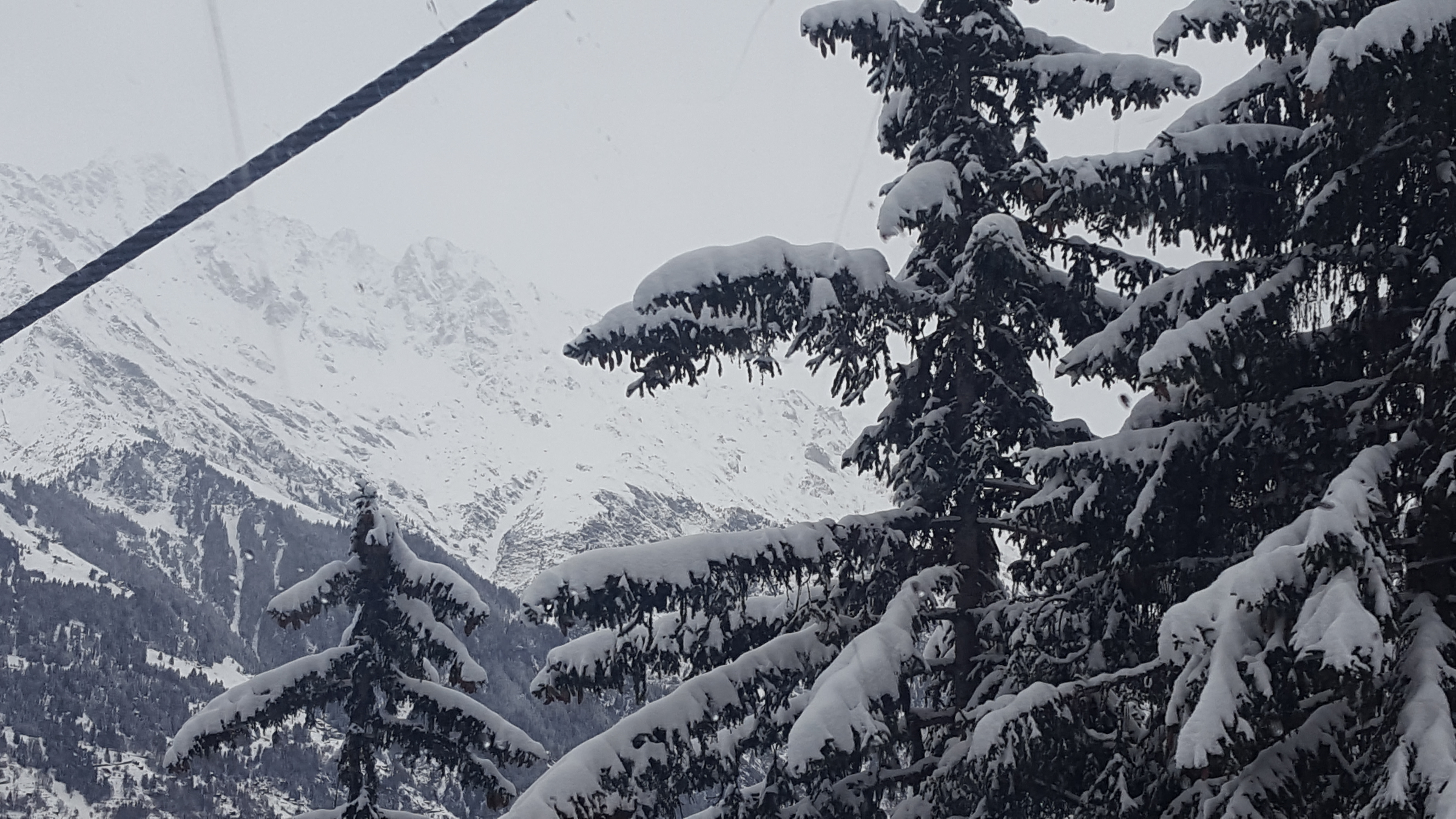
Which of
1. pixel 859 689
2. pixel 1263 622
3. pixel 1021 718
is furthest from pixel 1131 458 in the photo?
pixel 859 689

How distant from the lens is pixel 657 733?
676cm

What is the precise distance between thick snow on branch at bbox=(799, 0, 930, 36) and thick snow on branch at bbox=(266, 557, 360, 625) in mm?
8561

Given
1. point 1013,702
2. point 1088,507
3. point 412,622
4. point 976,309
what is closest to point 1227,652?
point 1013,702

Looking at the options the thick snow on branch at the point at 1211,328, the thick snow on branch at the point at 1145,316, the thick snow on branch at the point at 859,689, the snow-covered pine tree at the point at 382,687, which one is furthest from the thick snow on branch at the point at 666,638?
the snow-covered pine tree at the point at 382,687

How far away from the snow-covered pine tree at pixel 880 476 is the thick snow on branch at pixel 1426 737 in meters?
2.40

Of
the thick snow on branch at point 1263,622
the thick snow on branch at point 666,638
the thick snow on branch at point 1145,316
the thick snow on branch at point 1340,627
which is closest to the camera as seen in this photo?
the thick snow on branch at point 1340,627

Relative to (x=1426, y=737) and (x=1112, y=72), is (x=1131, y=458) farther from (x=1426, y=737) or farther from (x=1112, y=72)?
(x=1112, y=72)

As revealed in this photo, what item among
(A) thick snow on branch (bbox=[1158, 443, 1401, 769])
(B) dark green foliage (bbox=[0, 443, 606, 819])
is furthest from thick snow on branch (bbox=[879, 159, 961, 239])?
(B) dark green foliage (bbox=[0, 443, 606, 819])

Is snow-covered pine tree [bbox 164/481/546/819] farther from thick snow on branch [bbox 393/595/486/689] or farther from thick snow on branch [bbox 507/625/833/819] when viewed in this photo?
thick snow on branch [bbox 507/625/833/819]

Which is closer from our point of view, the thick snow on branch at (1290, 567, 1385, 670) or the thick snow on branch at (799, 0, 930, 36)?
the thick snow on branch at (1290, 567, 1385, 670)

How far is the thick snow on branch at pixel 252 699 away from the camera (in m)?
12.4

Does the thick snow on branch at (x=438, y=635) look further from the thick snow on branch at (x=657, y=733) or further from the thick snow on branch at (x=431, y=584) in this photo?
the thick snow on branch at (x=657, y=733)

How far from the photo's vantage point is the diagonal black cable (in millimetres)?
2791

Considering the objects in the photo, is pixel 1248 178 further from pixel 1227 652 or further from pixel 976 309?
pixel 1227 652
